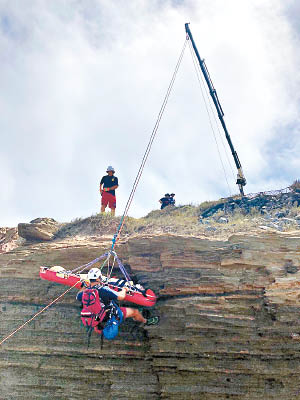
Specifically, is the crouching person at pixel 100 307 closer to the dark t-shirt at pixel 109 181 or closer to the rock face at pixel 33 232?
the rock face at pixel 33 232

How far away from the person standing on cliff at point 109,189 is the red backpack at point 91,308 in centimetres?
688

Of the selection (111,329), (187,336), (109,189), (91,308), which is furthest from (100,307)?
(109,189)

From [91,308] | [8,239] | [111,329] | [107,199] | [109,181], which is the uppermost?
[109,181]

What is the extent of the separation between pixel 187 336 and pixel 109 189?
7611 millimetres

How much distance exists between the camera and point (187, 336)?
9312 mm

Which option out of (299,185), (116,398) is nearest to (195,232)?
(116,398)

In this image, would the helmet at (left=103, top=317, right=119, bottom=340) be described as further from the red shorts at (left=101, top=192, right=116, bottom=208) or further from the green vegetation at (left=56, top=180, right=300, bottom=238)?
the red shorts at (left=101, top=192, right=116, bottom=208)

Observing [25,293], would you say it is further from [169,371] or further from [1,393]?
[169,371]

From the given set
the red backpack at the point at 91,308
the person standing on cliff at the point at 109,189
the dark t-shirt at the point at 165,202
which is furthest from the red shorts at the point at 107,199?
the red backpack at the point at 91,308

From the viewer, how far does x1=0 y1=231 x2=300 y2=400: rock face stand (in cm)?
897

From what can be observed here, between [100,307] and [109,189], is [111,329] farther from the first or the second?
[109,189]

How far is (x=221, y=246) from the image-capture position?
10.5 metres

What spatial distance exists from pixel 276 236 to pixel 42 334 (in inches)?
281

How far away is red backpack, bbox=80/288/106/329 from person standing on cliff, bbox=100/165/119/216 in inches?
271
